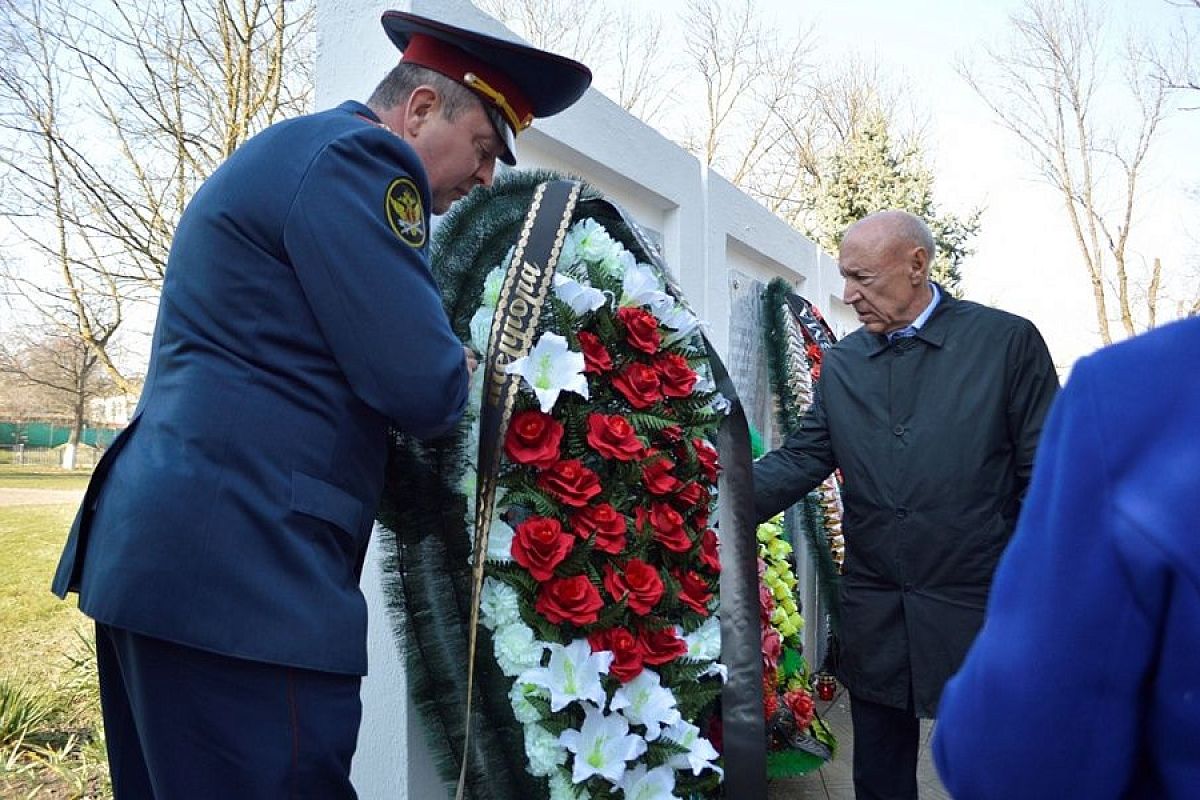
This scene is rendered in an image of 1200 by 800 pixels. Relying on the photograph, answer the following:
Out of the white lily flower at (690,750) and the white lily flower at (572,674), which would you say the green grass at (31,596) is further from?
the white lily flower at (690,750)

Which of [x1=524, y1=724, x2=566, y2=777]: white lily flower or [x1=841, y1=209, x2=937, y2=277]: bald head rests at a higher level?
[x1=841, y1=209, x2=937, y2=277]: bald head

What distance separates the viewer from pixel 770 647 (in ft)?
12.9

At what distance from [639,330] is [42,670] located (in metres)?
3.07

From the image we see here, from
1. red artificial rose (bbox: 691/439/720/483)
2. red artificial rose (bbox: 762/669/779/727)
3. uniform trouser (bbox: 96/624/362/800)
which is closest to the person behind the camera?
uniform trouser (bbox: 96/624/362/800)

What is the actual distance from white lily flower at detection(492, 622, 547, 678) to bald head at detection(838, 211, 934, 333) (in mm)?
1571

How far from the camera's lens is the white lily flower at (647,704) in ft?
7.10

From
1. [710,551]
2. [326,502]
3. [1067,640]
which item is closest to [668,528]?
[710,551]

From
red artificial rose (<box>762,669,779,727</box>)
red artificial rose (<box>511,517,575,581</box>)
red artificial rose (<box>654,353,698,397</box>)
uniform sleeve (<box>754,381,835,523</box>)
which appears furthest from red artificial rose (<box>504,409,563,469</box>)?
red artificial rose (<box>762,669,779,727</box>)

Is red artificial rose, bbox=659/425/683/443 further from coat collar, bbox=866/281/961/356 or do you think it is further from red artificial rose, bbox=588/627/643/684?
coat collar, bbox=866/281/961/356

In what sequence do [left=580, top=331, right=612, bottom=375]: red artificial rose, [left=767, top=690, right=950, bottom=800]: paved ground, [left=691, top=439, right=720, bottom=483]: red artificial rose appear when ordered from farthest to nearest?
1. [left=767, top=690, right=950, bottom=800]: paved ground
2. [left=691, top=439, right=720, bottom=483]: red artificial rose
3. [left=580, top=331, right=612, bottom=375]: red artificial rose

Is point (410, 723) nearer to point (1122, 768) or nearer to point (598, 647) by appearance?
point (598, 647)

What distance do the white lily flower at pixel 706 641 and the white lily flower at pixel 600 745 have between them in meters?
0.28

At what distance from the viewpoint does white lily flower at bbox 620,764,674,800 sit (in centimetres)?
215

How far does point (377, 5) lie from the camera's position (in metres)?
2.73
